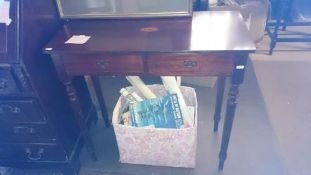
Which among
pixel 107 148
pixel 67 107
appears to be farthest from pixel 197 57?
pixel 107 148

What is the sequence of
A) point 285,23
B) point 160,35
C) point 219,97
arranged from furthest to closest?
point 285,23
point 219,97
point 160,35

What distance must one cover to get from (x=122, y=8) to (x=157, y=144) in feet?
2.25

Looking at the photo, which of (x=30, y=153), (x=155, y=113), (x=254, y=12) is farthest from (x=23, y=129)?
(x=254, y=12)

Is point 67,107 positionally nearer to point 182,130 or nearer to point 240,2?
point 182,130

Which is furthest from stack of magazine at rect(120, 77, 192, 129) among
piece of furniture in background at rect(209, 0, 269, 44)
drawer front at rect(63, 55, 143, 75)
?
piece of furniture in background at rect(209, 0, 269, 44)

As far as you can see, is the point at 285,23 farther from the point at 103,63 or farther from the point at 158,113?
the point at 103,63

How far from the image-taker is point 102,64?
1.11 metres

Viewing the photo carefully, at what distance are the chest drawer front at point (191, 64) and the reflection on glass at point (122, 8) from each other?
0.31m

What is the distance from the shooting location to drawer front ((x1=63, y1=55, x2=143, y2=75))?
1.09 meters

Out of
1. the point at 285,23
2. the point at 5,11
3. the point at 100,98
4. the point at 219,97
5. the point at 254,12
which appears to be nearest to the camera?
the point at 5,11

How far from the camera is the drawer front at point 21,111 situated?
1157mm

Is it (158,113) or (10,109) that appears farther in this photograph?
(158,113)

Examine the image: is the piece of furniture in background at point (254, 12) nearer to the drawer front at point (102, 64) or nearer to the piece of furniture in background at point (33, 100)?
the drawer front at point (102, 64)

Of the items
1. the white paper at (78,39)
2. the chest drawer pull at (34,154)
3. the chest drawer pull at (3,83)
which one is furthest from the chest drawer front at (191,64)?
the chest drawer pull at (34,154)
